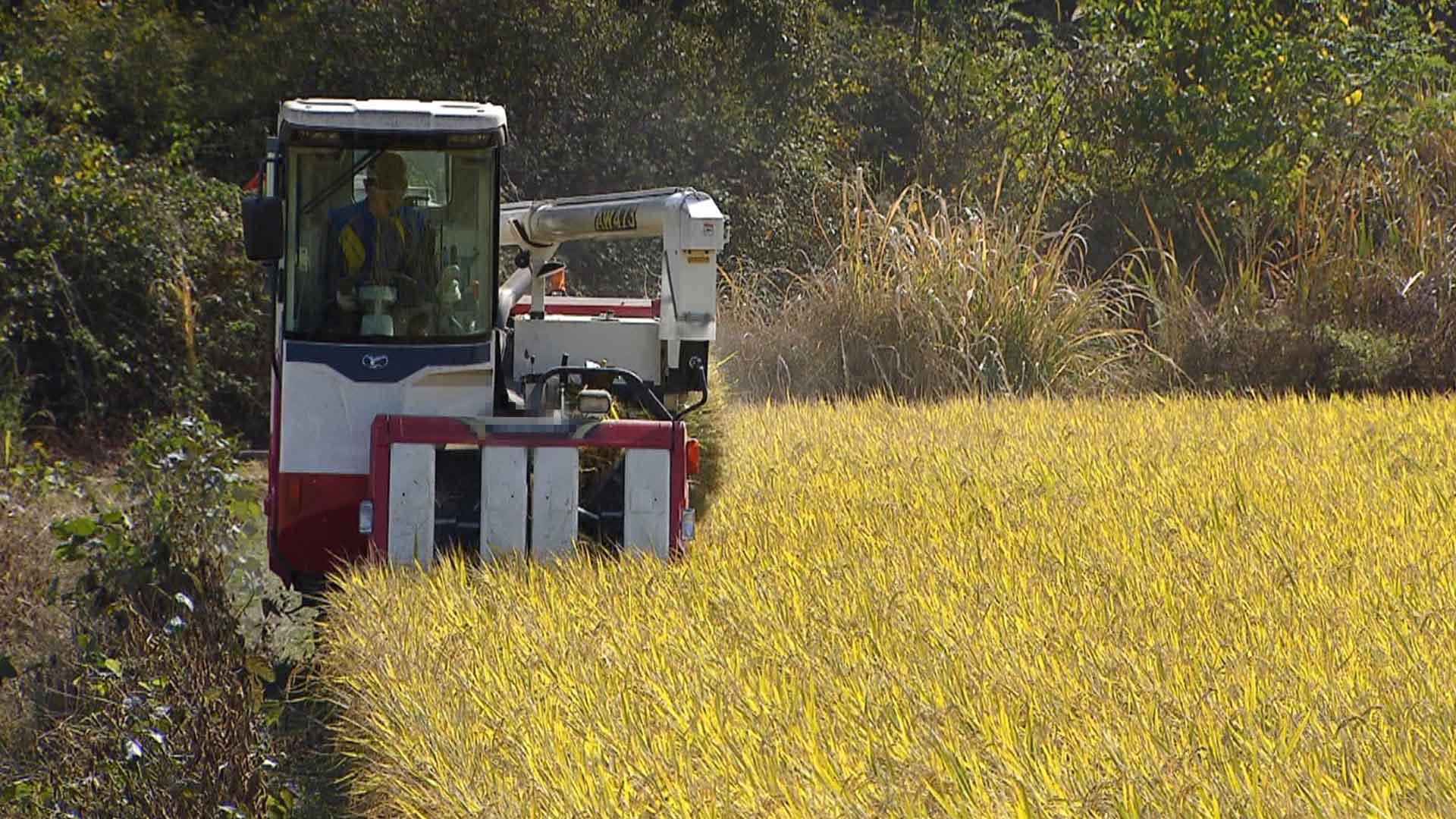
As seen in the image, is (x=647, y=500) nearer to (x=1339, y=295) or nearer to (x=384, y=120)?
(x=384, y=120)

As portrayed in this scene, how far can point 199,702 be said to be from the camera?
6.84 meters

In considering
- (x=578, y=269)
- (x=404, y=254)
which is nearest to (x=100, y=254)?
(x=578, y=269)

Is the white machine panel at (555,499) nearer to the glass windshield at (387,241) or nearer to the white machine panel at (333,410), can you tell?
the white machine panel at (333,410)

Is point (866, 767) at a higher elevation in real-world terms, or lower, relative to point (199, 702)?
higher

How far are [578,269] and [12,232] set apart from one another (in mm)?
5305

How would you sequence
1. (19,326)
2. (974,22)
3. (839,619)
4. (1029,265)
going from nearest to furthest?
(839,619)
(19,326)
(1029,265)
(974,22)

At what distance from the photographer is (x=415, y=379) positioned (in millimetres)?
8312

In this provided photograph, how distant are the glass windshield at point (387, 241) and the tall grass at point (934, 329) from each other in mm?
7761

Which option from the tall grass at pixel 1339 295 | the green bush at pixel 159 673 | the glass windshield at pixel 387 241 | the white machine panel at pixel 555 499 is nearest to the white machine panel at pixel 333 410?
the glass windshield at pixel 387 241

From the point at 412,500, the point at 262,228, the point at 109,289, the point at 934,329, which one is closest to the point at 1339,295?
the point at 934,329

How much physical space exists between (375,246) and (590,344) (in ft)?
4.43

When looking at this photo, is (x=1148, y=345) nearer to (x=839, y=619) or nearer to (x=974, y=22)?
(x=974, y=22)

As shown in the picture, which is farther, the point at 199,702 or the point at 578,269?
the point at 578,269

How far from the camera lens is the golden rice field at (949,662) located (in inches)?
177
